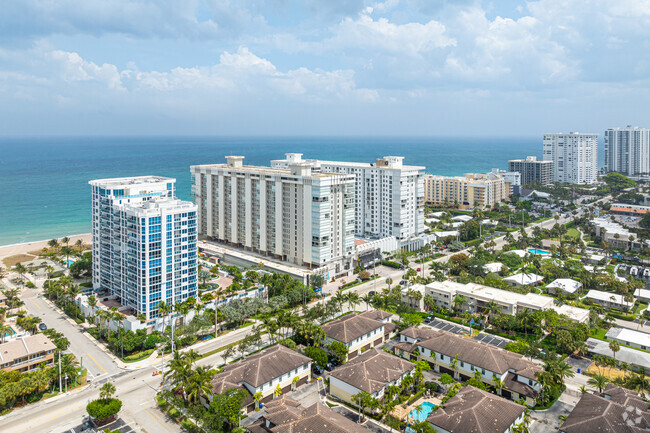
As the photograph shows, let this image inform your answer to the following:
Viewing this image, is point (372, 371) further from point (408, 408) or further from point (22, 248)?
point (22, 248)

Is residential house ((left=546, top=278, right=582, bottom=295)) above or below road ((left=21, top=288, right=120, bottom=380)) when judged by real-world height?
above

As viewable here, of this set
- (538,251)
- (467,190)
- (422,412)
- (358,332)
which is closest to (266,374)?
(358,332)

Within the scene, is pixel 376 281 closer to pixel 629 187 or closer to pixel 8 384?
pixel 8 384

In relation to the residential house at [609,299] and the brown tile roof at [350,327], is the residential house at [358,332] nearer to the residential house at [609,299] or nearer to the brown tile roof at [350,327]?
the brown tile roof at [350,327]

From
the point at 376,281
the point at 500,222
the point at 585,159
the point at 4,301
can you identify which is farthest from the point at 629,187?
the point at 4,301

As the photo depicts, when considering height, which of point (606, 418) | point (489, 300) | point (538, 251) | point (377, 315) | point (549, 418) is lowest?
point (549, 418)

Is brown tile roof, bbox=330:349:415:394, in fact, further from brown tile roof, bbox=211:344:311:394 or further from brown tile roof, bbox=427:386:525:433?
brown tile roof, bbox=427:386:525:433

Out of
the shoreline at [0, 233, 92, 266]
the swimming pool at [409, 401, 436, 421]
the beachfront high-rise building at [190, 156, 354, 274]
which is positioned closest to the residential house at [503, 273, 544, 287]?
the beachfront high-rise building at [190, 156, 354, 274]
